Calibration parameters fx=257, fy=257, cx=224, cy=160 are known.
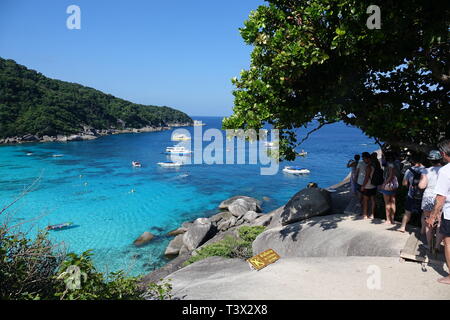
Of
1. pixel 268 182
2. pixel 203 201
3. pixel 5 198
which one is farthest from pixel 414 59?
pixel 5 198

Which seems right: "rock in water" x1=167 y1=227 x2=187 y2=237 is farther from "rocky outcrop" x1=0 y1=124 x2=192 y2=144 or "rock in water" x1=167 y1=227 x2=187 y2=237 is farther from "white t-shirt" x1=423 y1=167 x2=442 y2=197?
"rocky outcrop" x1=0 y1=124 x2=192 y2=144

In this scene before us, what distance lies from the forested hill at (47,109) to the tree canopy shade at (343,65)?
311 ft

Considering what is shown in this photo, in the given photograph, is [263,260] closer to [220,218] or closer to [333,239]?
[333,239]

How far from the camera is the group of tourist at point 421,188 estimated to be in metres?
4.71

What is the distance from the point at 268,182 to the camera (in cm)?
4016

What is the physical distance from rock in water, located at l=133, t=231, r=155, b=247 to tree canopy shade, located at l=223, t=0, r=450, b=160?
15.8 metres

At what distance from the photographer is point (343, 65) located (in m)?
7.83

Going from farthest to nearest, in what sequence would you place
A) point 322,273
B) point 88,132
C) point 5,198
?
point 88,132 < point 5,198 < point 322,273

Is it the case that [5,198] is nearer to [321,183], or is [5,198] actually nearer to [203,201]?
[203,201]

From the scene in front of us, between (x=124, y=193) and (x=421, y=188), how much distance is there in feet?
112

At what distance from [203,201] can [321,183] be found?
64.6 ft

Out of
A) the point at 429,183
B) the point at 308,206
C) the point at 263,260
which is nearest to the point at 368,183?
the point at 429,183

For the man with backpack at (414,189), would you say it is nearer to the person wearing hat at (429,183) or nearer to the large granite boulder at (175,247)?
the person wearing hat at (429,183)
